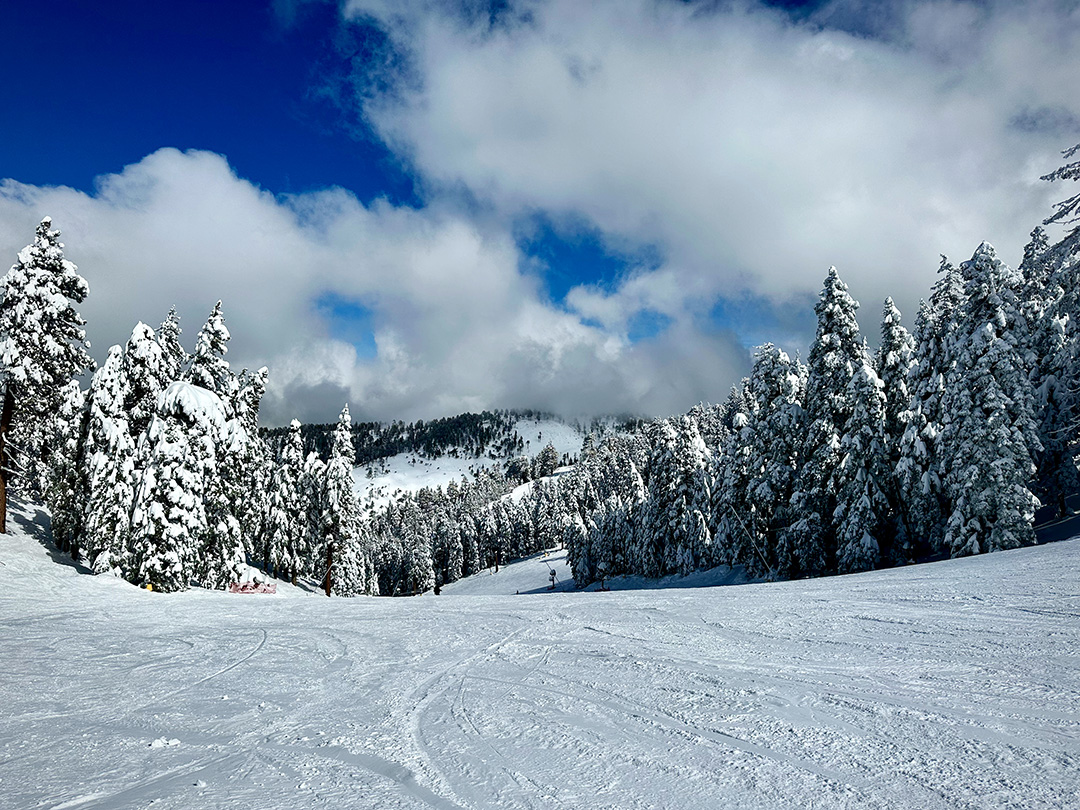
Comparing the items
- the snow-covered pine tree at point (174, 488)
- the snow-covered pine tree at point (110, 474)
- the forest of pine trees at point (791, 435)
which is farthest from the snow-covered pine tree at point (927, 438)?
the snow-covered pine tree at point (110, 474)

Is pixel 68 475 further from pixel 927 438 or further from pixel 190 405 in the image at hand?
pixel 927 438

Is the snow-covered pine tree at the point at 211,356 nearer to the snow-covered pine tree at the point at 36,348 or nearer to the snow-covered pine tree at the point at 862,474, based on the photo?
the snow-covered pine tree at the point at 36,348

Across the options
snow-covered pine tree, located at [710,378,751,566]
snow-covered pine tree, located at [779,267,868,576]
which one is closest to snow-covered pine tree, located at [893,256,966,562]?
snow-covered pine tree, located at [779,267,868,576]

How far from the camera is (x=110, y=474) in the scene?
2377cm

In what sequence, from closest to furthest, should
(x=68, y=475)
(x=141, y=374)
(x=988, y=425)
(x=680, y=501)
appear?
1. (x=988, y=425)
2. (x=141, y=374)
3. (x=68, y=475)
4. (x=680, y=501)

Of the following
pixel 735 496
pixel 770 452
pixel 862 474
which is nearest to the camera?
pixel 862 474

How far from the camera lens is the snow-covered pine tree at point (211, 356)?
30.7 metres

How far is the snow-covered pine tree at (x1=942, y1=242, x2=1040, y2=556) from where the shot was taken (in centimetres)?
2348

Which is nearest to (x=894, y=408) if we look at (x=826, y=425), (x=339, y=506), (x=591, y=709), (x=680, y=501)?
(x=826, y=425)

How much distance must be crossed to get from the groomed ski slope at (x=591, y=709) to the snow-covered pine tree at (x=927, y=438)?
16.6 meters

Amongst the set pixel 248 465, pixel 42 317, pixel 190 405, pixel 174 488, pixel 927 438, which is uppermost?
pixel 42 317

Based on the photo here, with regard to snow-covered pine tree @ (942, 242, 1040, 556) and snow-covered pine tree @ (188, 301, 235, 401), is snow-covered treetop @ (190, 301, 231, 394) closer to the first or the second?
snow-covered pine tree @ (188, 301, 235, 401)

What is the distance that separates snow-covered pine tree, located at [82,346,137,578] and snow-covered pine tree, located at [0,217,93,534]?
4.41ft

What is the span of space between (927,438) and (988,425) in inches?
127
